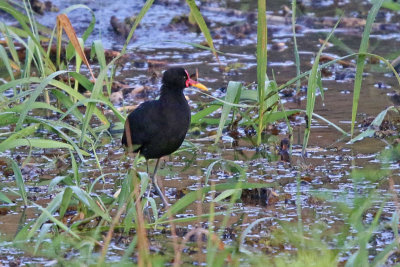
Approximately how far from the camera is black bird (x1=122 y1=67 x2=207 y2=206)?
502 centimetres

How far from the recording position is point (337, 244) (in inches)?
156

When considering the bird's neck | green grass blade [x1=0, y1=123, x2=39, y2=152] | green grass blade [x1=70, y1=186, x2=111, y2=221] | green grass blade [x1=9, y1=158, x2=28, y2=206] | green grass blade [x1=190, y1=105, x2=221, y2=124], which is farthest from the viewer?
green grass blade [x1=190, y1=105, x2=221, y2=124]

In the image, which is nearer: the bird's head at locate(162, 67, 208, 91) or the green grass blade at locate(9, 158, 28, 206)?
the green grass blade at locate(9, 158, 28, 206)

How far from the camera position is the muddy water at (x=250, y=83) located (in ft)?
16.4

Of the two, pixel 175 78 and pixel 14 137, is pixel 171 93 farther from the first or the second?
pixel 14 137

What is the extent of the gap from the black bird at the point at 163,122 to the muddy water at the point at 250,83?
239 millimetres

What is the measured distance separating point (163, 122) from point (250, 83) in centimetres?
206

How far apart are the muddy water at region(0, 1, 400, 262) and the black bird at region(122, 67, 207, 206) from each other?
24 centimetres

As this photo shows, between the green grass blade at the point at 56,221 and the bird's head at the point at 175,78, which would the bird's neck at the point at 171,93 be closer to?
the bird's head at the point at 175,78

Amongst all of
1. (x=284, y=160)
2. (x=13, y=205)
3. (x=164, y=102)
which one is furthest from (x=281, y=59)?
(x=13, y=205)

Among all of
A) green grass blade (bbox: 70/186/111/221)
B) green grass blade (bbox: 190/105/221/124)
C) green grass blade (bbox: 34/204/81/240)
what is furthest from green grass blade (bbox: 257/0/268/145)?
green grass blade (bbox: 34/204/81/240)

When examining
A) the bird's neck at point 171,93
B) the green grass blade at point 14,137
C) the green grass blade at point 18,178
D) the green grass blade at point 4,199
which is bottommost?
the green grass blade at point 4,199

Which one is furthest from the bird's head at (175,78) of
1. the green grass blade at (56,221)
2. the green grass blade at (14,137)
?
the green grass blade at (56,221)

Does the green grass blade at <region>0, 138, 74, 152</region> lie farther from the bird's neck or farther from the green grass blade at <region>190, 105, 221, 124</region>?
the green grass blade at <region>190, 105, 221, 124</region>
